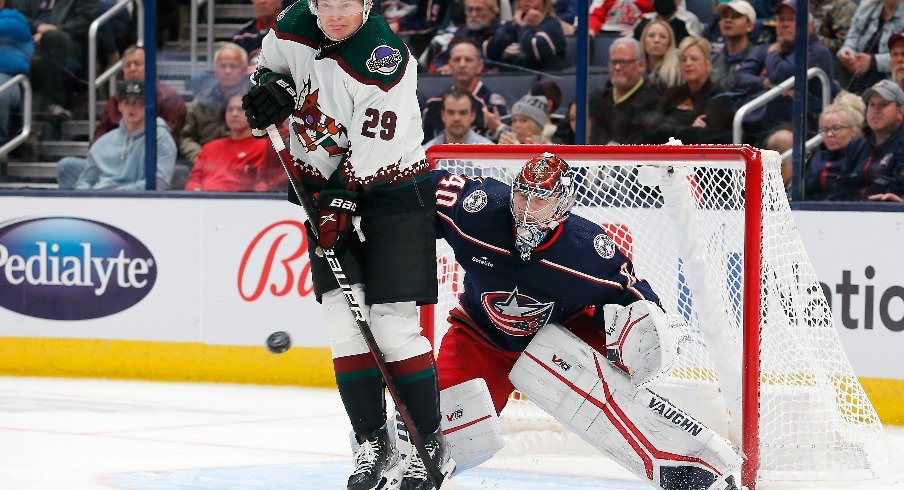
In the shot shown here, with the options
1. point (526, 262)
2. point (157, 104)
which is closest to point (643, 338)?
point (526, 262)

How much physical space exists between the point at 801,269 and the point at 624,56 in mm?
1695

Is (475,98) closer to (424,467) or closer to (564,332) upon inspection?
(564,332)

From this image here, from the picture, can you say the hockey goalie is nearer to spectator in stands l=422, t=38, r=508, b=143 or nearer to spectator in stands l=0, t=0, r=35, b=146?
spectator in stands l=422, t=38, r=508, b=143

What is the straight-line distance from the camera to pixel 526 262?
136 inches

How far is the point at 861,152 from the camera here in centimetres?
502

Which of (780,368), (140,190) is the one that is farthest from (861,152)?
(140,190)

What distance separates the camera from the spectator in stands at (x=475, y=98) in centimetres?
570

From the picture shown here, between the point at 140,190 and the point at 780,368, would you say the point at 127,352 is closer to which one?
the point at 140,190

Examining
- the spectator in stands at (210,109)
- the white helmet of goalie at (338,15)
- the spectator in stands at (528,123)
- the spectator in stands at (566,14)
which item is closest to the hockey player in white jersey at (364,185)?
the white helmet of goalie at (338,15)

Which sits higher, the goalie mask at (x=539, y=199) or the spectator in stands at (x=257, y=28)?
the spectator in stands at (x=257, y=28)

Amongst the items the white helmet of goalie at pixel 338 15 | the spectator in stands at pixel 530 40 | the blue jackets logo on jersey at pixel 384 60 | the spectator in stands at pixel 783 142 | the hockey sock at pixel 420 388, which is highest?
the spectator in stands at pixel 530 40

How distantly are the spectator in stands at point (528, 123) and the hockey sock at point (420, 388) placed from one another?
8.29ft

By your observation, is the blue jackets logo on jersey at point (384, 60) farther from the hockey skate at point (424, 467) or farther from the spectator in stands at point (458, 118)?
the spectator in stands at point (458, 118)

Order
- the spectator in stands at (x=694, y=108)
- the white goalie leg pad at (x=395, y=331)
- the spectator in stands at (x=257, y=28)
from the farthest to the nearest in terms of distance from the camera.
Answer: the spectator in stands at (x=257, y=28)
the spectator in stands at (x=694, y=108)
the white goalie leg pad at (x=395, y=331)
